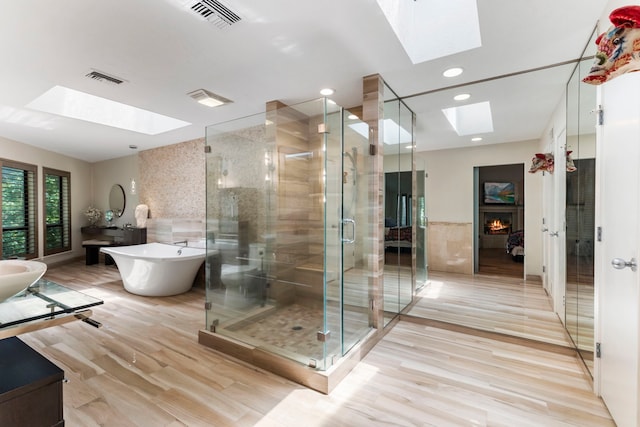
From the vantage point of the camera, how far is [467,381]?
2.15 metres

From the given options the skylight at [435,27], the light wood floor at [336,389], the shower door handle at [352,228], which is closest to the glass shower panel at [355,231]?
the shower door handle at [352,228]

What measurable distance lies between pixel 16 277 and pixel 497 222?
292 inches

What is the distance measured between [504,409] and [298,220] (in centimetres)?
223

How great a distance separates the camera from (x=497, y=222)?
6.52 metres

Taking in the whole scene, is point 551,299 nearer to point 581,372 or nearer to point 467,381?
point 581,372

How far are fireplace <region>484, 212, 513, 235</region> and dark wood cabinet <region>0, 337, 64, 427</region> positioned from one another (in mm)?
6829

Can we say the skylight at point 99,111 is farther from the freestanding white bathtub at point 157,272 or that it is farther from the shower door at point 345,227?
the shower door at point 345,227

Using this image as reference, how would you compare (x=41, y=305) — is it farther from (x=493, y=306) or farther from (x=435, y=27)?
(x=493, y=306)

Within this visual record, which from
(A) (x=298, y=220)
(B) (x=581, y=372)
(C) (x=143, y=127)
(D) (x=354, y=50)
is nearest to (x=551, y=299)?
(B) (x=581, y=372)

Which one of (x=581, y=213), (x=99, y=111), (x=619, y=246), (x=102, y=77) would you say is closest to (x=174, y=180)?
(x=99, y=111)

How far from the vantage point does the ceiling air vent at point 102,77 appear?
2666mm

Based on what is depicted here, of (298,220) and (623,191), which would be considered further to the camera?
(298,220)

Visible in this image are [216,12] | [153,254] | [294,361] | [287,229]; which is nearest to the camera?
[216,12]

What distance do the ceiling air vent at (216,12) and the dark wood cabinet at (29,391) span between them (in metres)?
2.11
